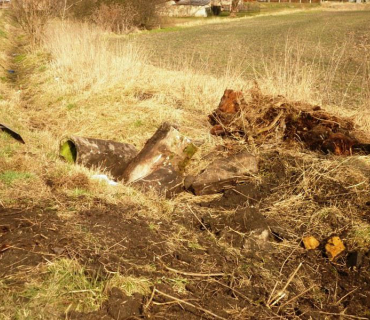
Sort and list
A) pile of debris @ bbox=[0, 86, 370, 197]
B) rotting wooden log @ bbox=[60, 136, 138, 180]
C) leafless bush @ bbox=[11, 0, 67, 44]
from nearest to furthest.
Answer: pile of debris @ bbox=[0, 86, 370, 197] < rotting wooden log @ bbox=[60, 136, 138, 180] < leafless bush @ bbox=[11, 0, 67, 44]

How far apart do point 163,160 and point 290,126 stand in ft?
6.30

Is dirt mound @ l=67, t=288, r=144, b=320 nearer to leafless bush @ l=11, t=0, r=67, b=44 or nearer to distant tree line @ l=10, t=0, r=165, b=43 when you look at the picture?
distant tree line @ l=10, t=0, r=165, b=43

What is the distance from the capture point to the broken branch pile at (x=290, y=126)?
5.57m

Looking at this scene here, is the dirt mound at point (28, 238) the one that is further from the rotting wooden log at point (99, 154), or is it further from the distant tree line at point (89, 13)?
the distant tree line at point (89, 13)

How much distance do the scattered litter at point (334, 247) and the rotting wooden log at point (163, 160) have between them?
2043 mm

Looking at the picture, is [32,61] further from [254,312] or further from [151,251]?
[254,312]

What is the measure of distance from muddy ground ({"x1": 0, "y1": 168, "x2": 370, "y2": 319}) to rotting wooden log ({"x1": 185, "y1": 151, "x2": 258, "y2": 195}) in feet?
2.61

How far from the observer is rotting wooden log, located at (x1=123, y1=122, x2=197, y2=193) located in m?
5.30

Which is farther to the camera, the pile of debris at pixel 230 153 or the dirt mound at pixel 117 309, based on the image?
the pile of debris at pixel 230 153

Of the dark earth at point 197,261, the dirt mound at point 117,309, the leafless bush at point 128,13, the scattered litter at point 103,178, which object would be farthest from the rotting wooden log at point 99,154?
the leafless bush at point 128,13

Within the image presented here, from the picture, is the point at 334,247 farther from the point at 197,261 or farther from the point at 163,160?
the point at 163,160

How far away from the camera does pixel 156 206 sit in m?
4.67

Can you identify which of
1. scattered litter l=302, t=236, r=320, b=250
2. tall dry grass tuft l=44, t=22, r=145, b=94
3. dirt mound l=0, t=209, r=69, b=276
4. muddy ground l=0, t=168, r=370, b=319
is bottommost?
scattered litter l=302, t=236, r=320, b=250

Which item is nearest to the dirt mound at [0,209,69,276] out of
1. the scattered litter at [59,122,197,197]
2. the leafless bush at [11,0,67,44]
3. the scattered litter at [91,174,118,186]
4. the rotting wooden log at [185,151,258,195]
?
the scattered litter at [91,174,118,186]
